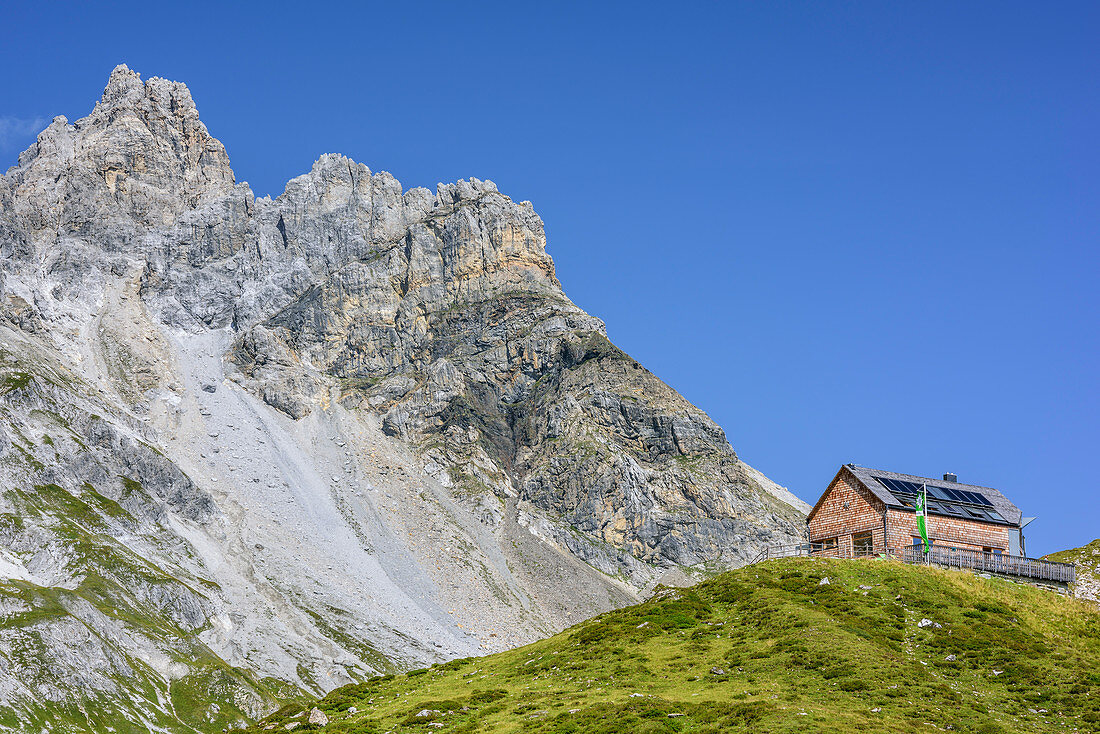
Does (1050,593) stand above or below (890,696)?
above

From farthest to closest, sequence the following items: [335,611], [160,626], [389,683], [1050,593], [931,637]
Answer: [335,611], [160,626], [389,683], [1050,593], [931,637]

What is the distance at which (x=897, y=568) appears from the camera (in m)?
60.3

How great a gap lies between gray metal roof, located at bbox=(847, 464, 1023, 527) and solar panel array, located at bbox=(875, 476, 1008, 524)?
1.37ft

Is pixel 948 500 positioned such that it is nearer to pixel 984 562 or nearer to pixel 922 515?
pixel 922 515

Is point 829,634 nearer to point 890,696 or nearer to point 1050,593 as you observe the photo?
point 890,696

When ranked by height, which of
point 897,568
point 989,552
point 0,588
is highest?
point 989,552

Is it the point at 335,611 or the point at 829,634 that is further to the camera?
the point at 335,611

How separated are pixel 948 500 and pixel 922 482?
2.25 metres

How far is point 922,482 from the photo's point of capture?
7069 centimetres

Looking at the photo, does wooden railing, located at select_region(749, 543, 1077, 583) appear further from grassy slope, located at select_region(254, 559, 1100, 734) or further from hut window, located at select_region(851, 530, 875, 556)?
grassy slope, located at select_region(254, 559, 1100, 734)

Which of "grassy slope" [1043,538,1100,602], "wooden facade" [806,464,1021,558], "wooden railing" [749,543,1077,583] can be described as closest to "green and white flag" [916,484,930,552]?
"wooden facade" [806,464,1021,558]

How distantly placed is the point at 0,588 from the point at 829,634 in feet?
468

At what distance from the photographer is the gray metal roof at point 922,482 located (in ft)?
219

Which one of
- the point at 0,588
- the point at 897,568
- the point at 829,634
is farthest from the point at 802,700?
the point at 0,588
